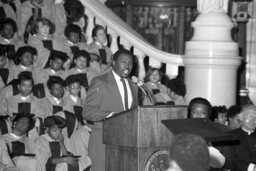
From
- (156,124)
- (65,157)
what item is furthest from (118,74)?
(65,157)

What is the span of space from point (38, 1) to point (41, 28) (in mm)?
558

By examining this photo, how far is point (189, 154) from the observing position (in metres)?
2.91

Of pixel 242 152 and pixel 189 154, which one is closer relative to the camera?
pixel 189 154

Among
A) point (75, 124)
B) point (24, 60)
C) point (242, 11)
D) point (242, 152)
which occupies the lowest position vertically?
point (242, 152)

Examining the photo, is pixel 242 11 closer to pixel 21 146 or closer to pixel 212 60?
pixel 212 60

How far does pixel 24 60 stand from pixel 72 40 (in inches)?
37.2

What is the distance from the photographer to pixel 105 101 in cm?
508

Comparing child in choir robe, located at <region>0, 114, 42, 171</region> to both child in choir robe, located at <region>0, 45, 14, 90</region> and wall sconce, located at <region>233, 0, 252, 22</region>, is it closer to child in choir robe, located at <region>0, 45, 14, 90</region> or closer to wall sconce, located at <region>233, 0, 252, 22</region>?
child in choir robe, located at <region>0, 45, 14, 90</region>

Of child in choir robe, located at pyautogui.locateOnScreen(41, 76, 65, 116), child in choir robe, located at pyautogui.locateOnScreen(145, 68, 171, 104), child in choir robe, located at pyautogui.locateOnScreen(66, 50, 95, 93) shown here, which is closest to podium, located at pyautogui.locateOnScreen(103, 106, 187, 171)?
child in choir robe, located at pyautogui.locateOnScreen(41, 76, 65, 116)

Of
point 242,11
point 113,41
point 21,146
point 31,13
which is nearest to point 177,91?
point 113,41

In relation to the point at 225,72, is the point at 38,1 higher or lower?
higher

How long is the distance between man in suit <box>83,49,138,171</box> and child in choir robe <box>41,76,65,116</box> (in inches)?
107

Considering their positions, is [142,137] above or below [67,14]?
below

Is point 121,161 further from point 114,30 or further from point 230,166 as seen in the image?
point 114,30
